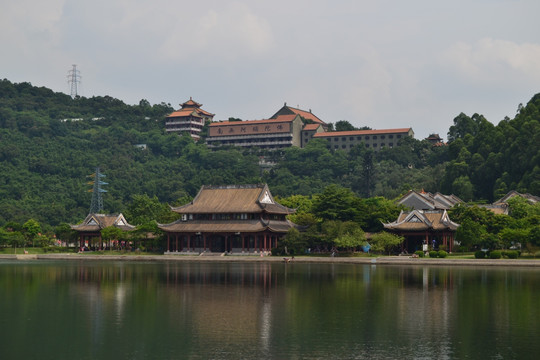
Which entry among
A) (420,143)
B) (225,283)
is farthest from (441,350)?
(420,143)

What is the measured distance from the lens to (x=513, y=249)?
76250 mm

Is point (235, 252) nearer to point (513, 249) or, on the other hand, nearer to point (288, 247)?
point (288, 247)

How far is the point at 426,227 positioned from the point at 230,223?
22.3 m

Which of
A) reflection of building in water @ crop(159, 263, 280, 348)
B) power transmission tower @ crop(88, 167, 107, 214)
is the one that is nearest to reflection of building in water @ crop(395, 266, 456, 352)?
reflection of building in water @ crop(159, 263, 280, 348)

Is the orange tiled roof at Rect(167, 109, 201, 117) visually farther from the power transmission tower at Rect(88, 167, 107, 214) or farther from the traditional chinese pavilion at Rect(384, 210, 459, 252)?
the traditional chinese pavilion at Rect(384, 210, 459, 252)

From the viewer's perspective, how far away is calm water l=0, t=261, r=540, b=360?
27.0m

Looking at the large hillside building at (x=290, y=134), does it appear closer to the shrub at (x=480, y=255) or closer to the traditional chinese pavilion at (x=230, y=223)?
the traditional chinese pavilion at (x=230, y=223)

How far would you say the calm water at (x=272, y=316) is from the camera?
27.0m

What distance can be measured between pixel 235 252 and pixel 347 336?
5724 centimetres

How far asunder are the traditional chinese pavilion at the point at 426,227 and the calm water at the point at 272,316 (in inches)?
832

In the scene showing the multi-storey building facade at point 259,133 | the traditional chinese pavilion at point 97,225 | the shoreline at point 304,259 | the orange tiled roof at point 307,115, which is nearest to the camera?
the shoreline at point 304,259

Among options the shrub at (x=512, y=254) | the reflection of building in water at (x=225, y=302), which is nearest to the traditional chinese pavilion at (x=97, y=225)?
the reflection of building in water at (x=225, y=302)

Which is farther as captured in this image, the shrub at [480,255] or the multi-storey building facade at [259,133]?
the multi-storey building facade at [259,133]

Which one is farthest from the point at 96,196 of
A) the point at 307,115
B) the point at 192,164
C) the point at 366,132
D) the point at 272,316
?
the point at 272,316
